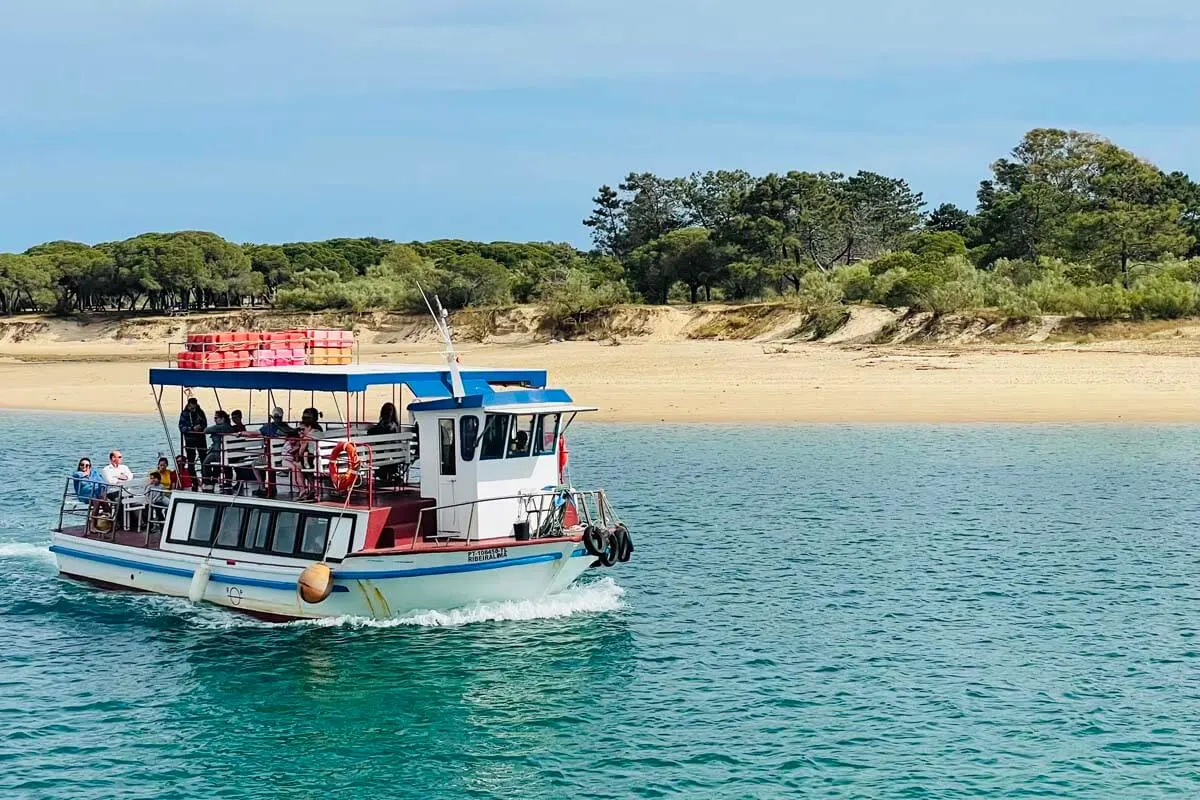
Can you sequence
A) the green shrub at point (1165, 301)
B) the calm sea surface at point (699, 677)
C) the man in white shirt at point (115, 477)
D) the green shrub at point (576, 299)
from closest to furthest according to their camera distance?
1. the calm sea surface at point (699, 677)
2. the man in white shirt at point (115, 477)
3. the green shrub at point (1165, 301)
4. the green shrub at point (576, 299)

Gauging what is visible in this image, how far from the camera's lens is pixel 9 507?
33.9 metres

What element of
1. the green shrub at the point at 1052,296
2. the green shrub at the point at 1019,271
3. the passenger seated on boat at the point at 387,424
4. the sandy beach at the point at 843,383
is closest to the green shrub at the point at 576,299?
the sandy beach at the point at 843,383

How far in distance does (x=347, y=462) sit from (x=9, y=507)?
51.0 feet

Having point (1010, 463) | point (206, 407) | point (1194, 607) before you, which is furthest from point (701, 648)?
point (206, 407)

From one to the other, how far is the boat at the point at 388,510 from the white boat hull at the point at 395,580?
0.02 metres

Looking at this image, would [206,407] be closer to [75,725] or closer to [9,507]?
[9,507]

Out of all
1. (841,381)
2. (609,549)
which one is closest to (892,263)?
(841,381)

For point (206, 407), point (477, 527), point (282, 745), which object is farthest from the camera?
point (206, 407)

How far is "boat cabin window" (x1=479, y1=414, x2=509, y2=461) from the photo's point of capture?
22016 mm

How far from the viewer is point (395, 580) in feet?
70.3

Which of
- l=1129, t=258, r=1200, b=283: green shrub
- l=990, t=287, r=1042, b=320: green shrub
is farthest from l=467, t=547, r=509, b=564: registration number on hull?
l=1129, t=258, r=1200, b=283: green shrub

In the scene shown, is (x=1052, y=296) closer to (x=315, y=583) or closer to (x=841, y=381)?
(x=841, y=381)

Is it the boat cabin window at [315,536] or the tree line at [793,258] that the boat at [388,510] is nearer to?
the boat cabin window at [315,536]

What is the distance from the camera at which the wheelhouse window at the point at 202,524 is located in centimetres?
2369
